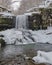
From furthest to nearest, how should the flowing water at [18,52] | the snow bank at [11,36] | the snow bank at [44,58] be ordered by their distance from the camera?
the snow bank at [11,36]
the flowing water at [18,52]
the snow bank at [44,58]

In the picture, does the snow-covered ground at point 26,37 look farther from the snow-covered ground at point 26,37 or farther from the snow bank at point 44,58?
the snow bank at point 44,58

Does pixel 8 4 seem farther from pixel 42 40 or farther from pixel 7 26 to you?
pixel 42 40

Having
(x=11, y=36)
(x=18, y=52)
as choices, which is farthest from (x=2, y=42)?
(x=18, y=52)

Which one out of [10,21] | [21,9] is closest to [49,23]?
[10,21]

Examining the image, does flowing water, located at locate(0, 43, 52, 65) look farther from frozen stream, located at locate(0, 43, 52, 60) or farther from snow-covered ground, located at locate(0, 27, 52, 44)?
snow-covered ground, located at locate(0, 27, 52, 44)

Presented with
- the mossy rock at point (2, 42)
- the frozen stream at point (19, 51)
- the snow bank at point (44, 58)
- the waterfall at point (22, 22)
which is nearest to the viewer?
the snow bank at point (44, 58)

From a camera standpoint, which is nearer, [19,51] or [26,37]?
[19,51]

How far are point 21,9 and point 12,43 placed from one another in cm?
2627

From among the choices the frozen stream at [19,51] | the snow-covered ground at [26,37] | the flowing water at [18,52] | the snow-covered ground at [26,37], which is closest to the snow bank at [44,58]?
the flowing water at [18,52]

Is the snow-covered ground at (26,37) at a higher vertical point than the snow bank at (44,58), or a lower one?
lower

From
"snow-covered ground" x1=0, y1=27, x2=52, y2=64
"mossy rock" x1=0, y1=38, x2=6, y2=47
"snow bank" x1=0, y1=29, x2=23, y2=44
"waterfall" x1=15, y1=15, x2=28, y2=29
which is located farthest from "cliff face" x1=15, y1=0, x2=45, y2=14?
"mossy rock" x1=0, y1=38, x2=6, y2=47

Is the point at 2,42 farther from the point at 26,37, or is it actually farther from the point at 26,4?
the point at 26,4

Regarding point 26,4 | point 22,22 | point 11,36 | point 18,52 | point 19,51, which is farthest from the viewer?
point 26,4

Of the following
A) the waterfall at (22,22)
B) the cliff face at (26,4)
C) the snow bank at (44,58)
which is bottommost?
the snow bank at (44,58)
